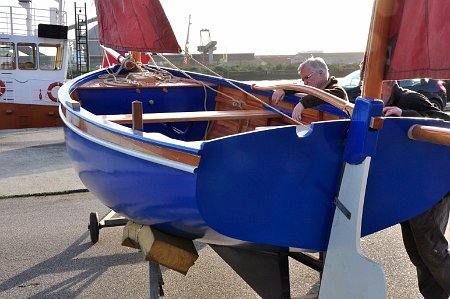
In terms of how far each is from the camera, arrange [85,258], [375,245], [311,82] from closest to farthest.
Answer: [311,82] < [85,258] < [375,245]

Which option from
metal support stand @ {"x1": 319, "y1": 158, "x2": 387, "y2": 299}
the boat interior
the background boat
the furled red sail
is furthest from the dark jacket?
the background boat

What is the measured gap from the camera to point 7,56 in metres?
13.9

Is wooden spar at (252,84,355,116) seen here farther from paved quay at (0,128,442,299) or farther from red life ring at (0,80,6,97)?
red life ring at (0,80,6,97)

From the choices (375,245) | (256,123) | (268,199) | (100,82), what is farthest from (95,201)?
(268,199)

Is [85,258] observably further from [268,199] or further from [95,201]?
[268,199]

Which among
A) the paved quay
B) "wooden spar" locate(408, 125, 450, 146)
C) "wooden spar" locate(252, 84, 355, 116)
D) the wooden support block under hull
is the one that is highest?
"wooden spar" locate(252, 84, 355, 116)

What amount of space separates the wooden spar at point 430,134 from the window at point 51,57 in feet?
44.3

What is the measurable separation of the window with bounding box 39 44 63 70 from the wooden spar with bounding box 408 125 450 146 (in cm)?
1351

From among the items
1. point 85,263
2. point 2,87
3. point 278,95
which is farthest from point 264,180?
point 2,87

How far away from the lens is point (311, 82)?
3830 mm

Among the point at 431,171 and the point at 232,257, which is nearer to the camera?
the point at 431,171

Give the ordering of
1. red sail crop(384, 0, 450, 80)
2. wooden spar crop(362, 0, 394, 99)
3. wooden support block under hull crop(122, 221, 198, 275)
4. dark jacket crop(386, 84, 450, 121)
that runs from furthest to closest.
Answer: dark jacket crop(386, 84, 450, 121)
wooden support block under hull crop(122, 221, 198, 275)
wooden spar crop(362, 0, 394, 99)
red sail crop(384, 0, 450, 80)

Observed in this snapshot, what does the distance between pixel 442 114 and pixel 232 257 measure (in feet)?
Result: 5.18

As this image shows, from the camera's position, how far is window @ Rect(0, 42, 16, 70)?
13836mm
